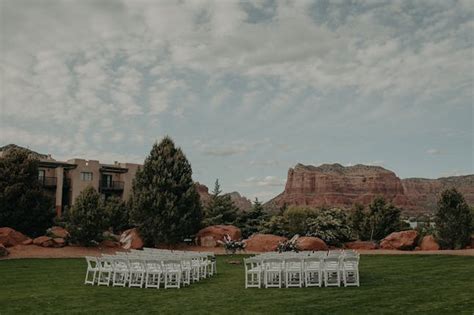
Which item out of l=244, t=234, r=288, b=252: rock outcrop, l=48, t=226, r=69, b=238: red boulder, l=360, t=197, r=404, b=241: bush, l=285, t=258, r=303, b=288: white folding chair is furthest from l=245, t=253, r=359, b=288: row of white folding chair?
l=360, t=197, r=404, b=241: bush

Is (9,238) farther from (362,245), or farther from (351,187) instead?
(351,187)

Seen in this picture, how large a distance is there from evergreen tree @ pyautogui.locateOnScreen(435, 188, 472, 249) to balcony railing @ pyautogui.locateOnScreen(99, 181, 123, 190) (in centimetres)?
3639

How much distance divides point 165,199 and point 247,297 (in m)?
18.9

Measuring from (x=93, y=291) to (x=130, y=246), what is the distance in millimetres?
17405

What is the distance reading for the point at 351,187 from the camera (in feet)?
496

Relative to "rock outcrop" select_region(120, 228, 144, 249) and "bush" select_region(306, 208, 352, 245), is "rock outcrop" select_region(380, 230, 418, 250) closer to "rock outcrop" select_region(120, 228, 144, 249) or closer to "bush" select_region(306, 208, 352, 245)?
"bush" select_region(306, 208, 352, 245)

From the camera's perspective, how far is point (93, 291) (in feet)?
39.8

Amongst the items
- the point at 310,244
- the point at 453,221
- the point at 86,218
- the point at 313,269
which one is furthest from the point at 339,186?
the point at 313,269

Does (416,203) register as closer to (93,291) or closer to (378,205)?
(378,205)

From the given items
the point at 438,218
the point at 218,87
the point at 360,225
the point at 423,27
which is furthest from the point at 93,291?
the point at 360,225

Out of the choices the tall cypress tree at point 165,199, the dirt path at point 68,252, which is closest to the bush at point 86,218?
the dirt path at point 68,252

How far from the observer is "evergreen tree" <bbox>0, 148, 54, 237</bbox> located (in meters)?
29.5

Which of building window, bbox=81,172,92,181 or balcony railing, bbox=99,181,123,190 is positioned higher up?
building window, bbox=81,172,92,181

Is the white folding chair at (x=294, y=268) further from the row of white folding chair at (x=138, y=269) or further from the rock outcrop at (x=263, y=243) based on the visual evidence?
the rock outcrop at (x=263, y=243)
